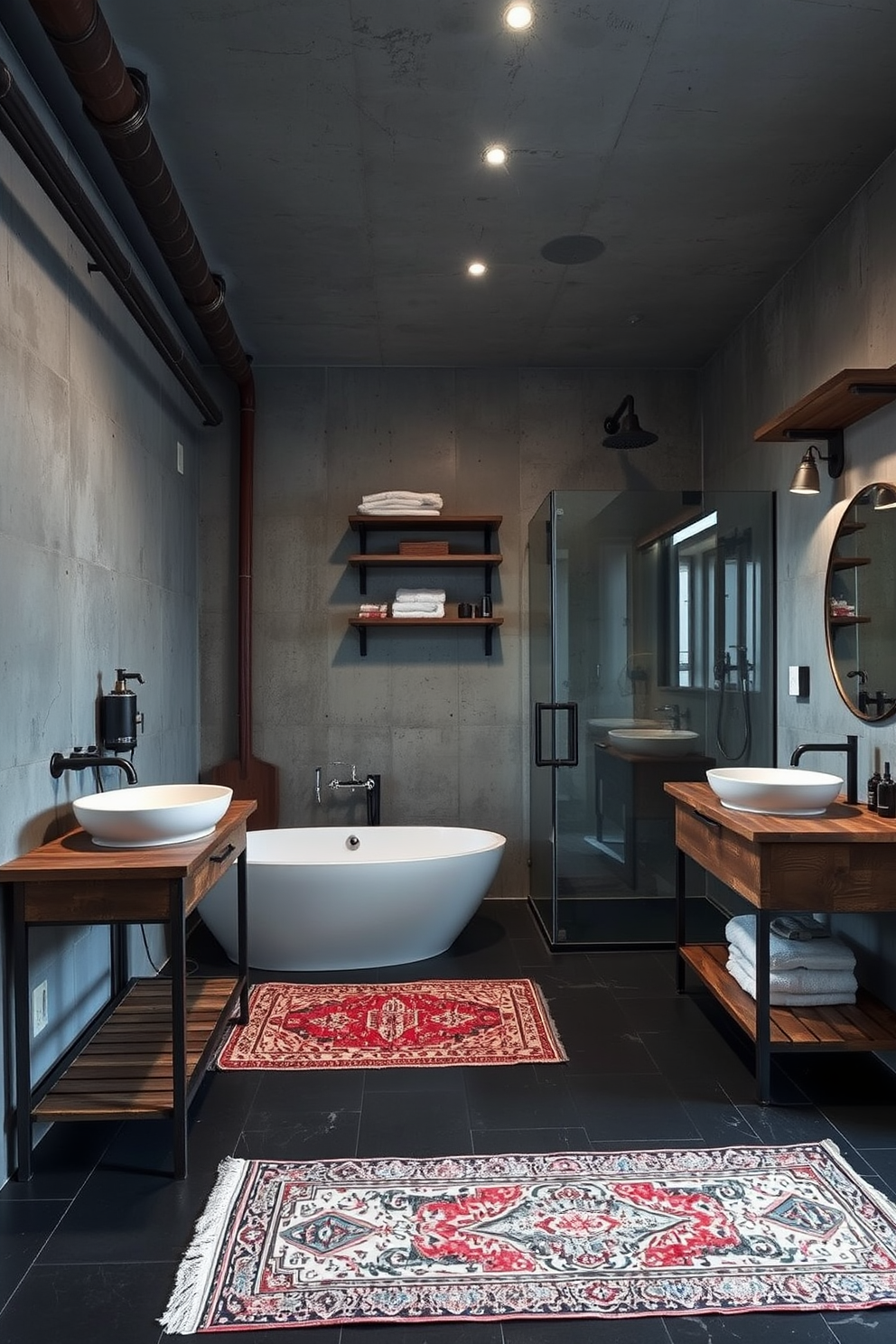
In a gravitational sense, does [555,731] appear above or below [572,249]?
below

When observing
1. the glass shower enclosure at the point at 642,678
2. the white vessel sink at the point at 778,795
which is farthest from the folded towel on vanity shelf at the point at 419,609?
the white vessel sink at the point at 778,795

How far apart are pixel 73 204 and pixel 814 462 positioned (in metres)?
2.42

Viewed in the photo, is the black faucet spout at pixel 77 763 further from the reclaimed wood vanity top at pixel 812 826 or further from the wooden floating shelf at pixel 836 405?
the wooden floating shelf at pixel 836 405

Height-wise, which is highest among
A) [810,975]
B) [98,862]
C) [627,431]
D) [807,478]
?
[627,431]

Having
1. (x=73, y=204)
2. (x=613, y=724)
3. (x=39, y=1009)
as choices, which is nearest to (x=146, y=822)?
(x=39, y=1009)

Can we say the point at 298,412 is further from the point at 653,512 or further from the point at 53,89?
the point at 53,89

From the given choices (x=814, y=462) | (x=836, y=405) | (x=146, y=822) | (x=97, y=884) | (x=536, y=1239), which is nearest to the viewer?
(x=536, y=1239)

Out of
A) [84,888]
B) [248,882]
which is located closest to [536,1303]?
[84,888]

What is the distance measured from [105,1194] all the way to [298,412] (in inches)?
145

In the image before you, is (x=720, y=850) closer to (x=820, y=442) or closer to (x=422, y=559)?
(x=820, y=442)

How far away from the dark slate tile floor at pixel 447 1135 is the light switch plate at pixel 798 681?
3.95 feet

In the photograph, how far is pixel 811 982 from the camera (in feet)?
9.05

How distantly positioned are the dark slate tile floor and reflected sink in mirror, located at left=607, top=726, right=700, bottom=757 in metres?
1.02

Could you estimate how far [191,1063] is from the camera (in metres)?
2.42
